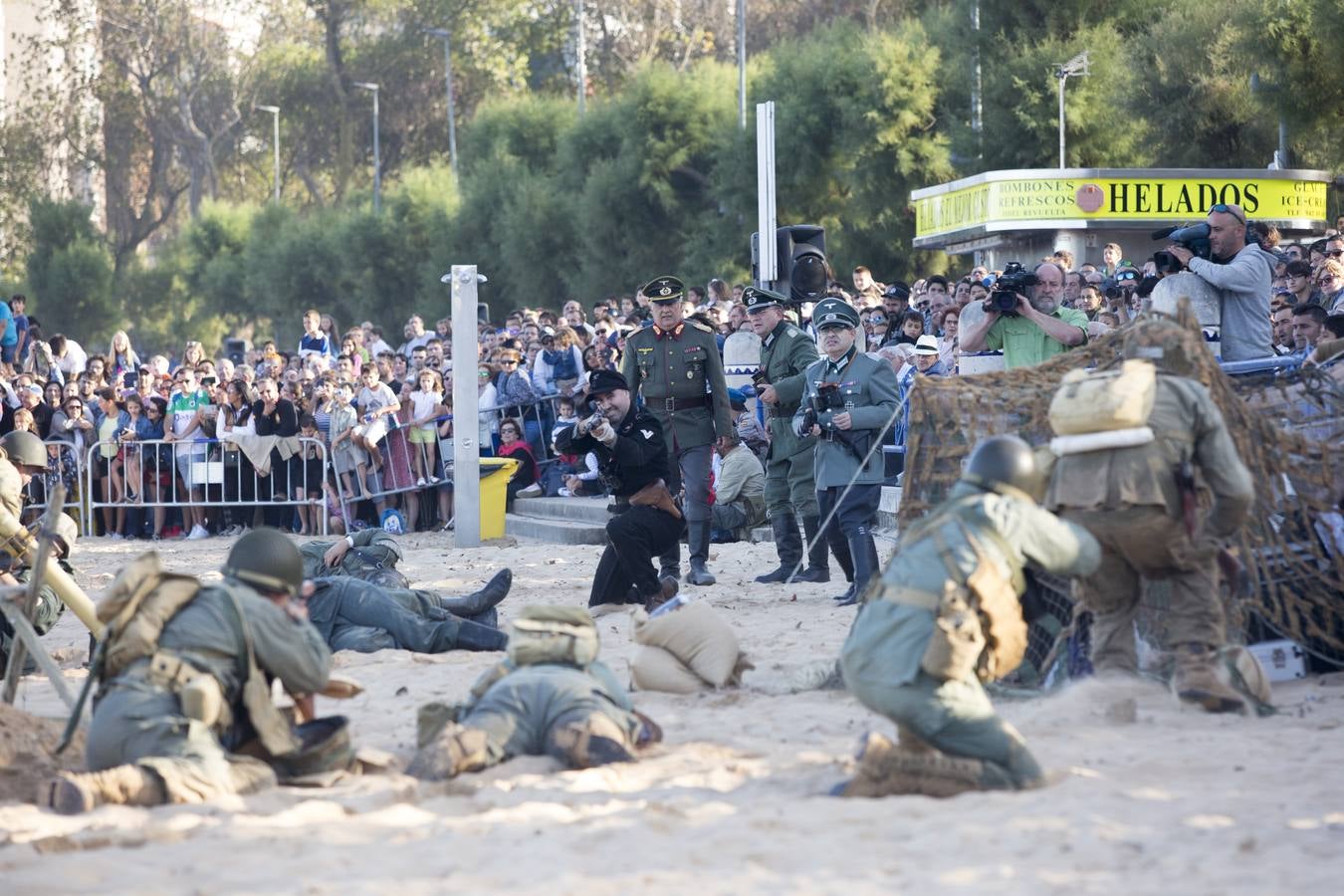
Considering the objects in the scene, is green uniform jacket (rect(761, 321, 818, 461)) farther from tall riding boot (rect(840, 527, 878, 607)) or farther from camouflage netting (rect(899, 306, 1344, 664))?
camouflage netting (rect(899, 306, 1344, 664))

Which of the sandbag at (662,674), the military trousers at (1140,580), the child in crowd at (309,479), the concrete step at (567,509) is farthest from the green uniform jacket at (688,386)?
the child in crowd at (309,479)

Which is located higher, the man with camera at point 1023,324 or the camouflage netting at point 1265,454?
the man with camera at point 1023,324

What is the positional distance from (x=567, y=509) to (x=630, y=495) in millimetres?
5574

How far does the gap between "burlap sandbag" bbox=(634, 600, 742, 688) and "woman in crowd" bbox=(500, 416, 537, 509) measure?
961cm

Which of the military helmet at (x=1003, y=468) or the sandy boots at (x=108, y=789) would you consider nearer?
the sandy boots at (x=108, y=789)

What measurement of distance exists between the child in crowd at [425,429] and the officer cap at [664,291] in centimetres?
604

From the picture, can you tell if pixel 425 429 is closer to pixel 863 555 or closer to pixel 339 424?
pixel 339 424

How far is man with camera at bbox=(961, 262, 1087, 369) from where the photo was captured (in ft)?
31.5

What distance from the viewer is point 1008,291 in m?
9.66

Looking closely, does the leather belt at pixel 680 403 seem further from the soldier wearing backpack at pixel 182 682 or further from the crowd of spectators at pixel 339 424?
the soldier wearing backpack at pixel 182 682

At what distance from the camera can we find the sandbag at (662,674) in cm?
792

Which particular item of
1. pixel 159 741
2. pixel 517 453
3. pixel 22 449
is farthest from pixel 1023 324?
pixel 517 453

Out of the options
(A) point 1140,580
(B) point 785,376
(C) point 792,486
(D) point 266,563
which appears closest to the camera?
(D) point 266,563

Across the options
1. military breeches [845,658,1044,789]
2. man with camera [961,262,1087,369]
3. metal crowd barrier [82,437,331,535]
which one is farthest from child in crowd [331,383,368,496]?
military breeches [845,658,1044,789]
